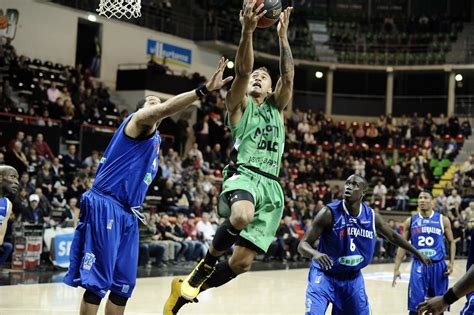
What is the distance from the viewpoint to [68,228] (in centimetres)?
1427

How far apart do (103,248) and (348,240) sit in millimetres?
2614

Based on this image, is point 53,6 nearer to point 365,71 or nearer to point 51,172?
point 51,172

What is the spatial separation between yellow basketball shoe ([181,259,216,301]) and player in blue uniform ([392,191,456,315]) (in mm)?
3976

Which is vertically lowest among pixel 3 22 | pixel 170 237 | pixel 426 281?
pixel 170 237

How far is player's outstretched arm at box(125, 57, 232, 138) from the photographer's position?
538 centimetres

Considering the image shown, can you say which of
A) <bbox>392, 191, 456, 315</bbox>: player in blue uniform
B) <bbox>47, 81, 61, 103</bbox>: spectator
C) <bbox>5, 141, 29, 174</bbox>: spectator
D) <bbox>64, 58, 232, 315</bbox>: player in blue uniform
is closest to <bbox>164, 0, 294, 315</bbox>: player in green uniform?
<bbox>64, 58, 232, 315</bbox>: player in blue uniform

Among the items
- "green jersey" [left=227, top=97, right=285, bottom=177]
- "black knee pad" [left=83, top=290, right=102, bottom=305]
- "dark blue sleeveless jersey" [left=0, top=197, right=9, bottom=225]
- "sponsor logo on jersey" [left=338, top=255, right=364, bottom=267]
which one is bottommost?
"black knee pad" [left=83, top=290, right=102, bottom=305]

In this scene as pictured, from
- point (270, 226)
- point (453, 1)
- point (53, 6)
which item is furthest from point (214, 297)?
point (453, 1)

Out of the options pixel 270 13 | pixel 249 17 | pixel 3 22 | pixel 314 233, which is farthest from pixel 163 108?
pixel 3 22

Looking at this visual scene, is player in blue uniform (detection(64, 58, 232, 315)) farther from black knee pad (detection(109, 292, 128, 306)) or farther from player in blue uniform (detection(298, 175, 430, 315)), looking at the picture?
player in blue uniform (detection(298, 175, 430, 315))

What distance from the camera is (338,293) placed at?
7.19m

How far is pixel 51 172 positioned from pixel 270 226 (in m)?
10.9

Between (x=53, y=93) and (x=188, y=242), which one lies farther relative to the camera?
(x=53, y=93)

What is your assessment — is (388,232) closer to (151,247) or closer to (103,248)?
(103,248)
